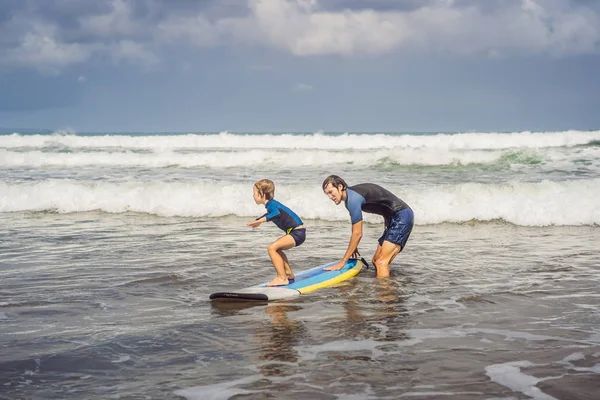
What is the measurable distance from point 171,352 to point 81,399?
3.46 ft

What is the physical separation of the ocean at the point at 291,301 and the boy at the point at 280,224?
1.64 feet

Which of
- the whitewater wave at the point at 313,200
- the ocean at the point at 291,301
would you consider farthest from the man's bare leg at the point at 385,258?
the whitewater wave at the point at 313,200

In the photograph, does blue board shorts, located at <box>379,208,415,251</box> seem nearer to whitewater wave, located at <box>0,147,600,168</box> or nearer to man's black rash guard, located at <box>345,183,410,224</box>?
man's black rash guard, located at <box>345,183,410,224</box>

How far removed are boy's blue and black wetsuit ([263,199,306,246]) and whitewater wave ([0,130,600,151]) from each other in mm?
30564

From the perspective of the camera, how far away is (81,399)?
170 inches

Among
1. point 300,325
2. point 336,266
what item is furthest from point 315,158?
point 300,325

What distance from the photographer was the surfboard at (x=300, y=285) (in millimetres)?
7024

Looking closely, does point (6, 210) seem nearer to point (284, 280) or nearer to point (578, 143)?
point (284, 280)

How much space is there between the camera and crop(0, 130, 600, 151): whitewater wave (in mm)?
39531

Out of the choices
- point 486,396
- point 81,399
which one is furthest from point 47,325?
point 486,396

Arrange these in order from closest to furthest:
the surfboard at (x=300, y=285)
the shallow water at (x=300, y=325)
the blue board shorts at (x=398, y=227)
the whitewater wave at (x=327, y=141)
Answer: the shallow water at (x=300, y=325), the surfboard at (x=300, y=285), the blue board shorts at (x=398, y=227), the whitewater wave at (x=327, y=141)

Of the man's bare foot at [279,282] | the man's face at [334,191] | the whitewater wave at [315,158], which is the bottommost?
the man's bare foot at [279,282]

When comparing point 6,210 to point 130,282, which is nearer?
point 130,282

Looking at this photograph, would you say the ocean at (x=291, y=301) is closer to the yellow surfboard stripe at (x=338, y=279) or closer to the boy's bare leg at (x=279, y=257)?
the yellow surfboard stripe at (x=338, y=279)
